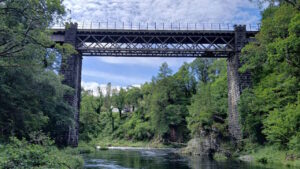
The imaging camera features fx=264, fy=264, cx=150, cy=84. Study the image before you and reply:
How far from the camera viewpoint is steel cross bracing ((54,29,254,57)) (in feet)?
105

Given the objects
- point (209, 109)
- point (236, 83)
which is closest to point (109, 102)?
point (209, 109)

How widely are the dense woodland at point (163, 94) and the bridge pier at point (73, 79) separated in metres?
1.37

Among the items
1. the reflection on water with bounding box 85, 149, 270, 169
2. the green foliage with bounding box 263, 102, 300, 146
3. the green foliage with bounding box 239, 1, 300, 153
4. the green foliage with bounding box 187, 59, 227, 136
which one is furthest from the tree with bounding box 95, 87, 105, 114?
the green foliage with bounding box 263, 102, 300, 146

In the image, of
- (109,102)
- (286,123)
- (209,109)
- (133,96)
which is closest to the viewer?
(286,123)

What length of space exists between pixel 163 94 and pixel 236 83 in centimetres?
2185

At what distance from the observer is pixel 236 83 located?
31.6m

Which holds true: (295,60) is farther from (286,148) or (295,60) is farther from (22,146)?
(22,146)

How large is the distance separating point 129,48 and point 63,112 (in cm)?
1158

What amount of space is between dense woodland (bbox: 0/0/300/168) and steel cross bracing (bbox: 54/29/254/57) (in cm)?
409

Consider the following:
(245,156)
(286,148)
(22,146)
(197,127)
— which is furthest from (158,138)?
(22,146)

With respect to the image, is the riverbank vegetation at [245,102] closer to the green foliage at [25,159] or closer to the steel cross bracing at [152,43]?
the steel cross bracing at [152,43]

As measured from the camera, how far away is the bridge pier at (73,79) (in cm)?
2980

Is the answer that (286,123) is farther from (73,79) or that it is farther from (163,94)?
(163,94)

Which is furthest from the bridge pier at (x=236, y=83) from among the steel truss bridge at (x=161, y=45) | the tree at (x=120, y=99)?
the tree at (x=120, y=99)
